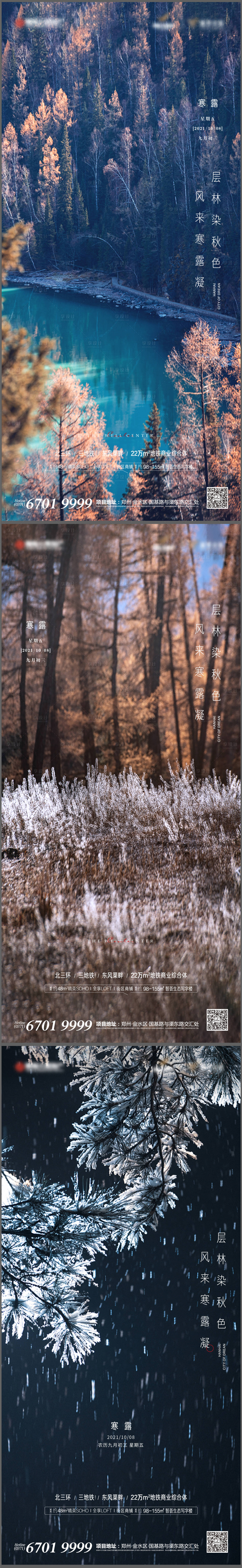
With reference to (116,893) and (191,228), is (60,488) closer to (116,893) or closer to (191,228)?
(191,228)

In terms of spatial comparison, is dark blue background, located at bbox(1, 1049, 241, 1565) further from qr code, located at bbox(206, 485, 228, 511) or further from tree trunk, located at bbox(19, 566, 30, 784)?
qr code, located at bbox(206, 485, 228, 511)

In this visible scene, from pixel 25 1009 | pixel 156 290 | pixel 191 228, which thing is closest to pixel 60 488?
pixel 156 290

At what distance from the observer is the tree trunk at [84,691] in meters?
2.90

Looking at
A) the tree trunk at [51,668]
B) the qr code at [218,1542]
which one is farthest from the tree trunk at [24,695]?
the qr code at [218,1542]

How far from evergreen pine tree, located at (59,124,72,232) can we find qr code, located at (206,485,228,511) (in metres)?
1.16

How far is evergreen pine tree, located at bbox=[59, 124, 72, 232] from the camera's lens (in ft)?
9.61

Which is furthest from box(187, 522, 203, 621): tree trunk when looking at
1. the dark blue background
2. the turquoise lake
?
the dark blue background

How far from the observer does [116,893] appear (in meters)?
2.88

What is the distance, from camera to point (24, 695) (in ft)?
9.53

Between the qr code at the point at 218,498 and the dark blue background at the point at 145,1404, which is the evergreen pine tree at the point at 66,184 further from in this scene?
the dark blue background at the point at 145,1404

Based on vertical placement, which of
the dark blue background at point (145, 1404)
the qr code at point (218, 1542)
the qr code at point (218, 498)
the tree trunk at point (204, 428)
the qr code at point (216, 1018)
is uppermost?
the tree trunk at point (204, 428)

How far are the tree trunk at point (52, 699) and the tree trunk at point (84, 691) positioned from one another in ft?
0.31

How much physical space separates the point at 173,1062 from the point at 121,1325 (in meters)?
0.96

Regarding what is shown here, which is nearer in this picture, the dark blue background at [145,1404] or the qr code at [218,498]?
the dark blue background at [145,1404]
